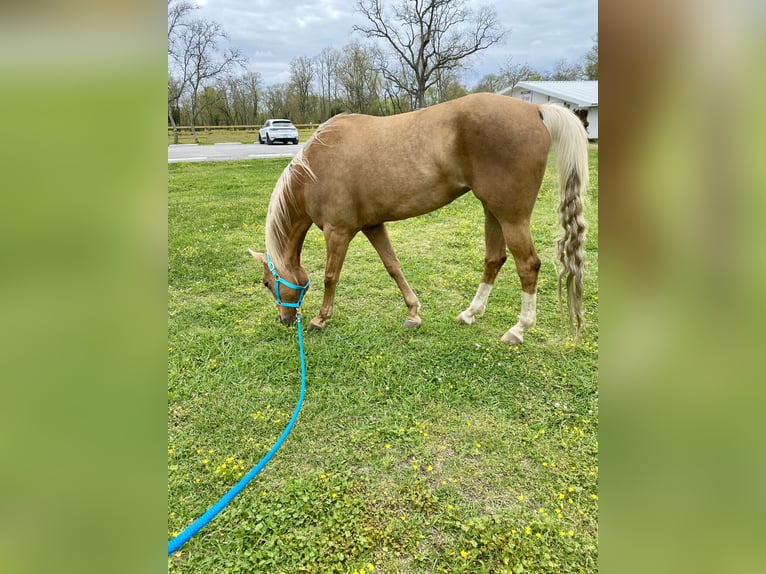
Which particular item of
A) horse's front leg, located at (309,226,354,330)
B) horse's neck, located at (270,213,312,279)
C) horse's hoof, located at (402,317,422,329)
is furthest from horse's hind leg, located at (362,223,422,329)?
horse's neck, located at (270,213,312,279)

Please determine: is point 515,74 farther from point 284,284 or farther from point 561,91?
point 284,284

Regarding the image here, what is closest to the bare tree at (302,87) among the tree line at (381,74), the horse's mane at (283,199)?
the tree line at (381,74)

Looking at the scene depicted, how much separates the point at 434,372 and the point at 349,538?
1488mm

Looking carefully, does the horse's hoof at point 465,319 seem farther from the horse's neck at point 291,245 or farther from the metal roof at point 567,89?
the metal roof at point 567,89

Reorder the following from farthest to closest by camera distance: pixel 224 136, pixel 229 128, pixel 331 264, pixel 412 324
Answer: pixel 229 128, pixel 224 136, pixel 412 324, pixel 331 264

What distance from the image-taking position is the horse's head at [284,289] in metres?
3.69

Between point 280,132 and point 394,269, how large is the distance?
72.6 feet

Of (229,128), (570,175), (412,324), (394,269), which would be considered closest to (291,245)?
(394,269)

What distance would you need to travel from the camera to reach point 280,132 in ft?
77.5

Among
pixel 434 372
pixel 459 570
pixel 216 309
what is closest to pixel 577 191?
pixel 434 372

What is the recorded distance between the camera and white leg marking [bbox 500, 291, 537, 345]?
3484 millimetres
